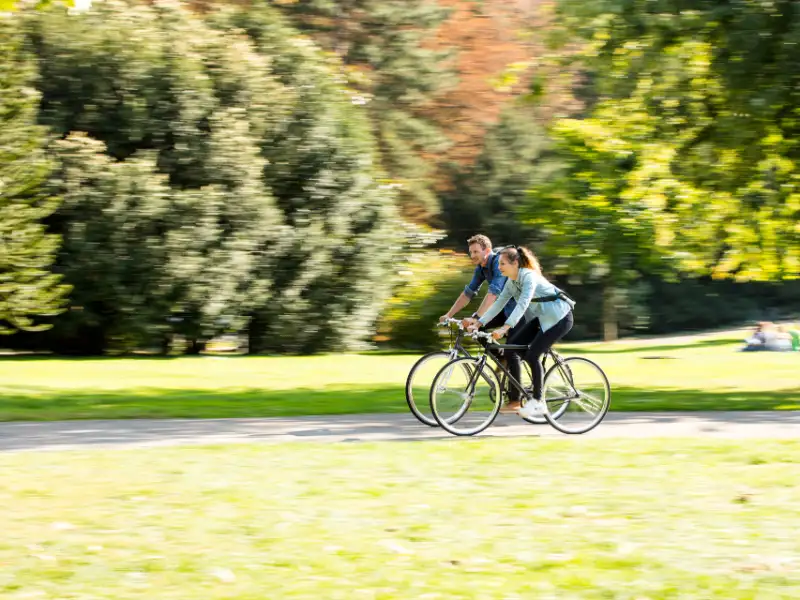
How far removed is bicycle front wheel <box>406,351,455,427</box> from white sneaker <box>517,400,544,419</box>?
84cm

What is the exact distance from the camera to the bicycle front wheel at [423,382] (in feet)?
36.8

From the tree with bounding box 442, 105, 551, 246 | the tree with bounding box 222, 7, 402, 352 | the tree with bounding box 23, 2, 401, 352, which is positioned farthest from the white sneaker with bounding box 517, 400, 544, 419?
the tree with bounding box 442, 105, 551, 246

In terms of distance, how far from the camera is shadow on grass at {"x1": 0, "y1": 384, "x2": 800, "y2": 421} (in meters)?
13.6

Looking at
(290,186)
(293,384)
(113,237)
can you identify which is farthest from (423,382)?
(290,186)

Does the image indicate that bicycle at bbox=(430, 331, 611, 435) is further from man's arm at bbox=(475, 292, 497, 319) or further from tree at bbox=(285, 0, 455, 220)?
tree at bbox=(285, 0, 455, 220)

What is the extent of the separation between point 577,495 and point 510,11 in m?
30.6

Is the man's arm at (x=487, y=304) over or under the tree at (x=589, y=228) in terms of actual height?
under

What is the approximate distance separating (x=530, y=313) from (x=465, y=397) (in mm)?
1008

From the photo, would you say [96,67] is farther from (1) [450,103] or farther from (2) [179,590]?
(2) [179,590]

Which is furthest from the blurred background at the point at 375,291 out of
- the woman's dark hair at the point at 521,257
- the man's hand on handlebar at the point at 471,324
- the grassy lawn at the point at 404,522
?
the woman's dark hair at the point at 521,257

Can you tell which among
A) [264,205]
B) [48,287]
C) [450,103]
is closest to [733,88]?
[264,205]

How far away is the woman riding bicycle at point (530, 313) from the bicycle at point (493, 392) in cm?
10

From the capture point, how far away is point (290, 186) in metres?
25.7

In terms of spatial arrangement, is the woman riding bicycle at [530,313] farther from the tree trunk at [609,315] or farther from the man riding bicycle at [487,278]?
the tree trunk at [609,315]
